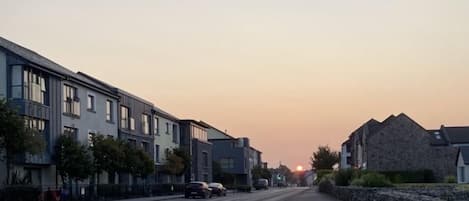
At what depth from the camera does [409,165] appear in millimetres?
83438

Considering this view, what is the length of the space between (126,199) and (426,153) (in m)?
36.7

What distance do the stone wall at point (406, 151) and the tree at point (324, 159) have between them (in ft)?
238

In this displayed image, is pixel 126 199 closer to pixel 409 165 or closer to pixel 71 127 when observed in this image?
pixel 71 127

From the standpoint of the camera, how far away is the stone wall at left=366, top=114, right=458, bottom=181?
81.9 meters

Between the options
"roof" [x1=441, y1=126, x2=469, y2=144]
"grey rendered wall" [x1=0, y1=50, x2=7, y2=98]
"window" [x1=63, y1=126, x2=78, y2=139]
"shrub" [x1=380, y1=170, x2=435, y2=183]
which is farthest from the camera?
"roof" [x1=441, y1=126, x2=469, y2=144]

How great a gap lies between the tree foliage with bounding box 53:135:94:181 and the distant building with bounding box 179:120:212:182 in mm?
36939

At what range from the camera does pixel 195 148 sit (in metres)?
94.4

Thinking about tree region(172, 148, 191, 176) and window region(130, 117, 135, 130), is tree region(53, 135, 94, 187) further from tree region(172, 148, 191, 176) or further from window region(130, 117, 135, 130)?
tree region(172, 148, 191, 176)

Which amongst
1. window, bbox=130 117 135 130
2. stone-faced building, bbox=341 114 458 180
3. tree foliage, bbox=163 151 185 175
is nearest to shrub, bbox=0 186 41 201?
window, bbox=130 117 135 130

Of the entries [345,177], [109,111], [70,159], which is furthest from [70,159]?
[345,177]

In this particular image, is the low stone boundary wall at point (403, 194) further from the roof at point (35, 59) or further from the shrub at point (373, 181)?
the roof at point (35, 59)

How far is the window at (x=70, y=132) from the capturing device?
51.8 metres

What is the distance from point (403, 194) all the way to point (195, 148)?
71.1m

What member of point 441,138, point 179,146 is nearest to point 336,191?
point 179,146
